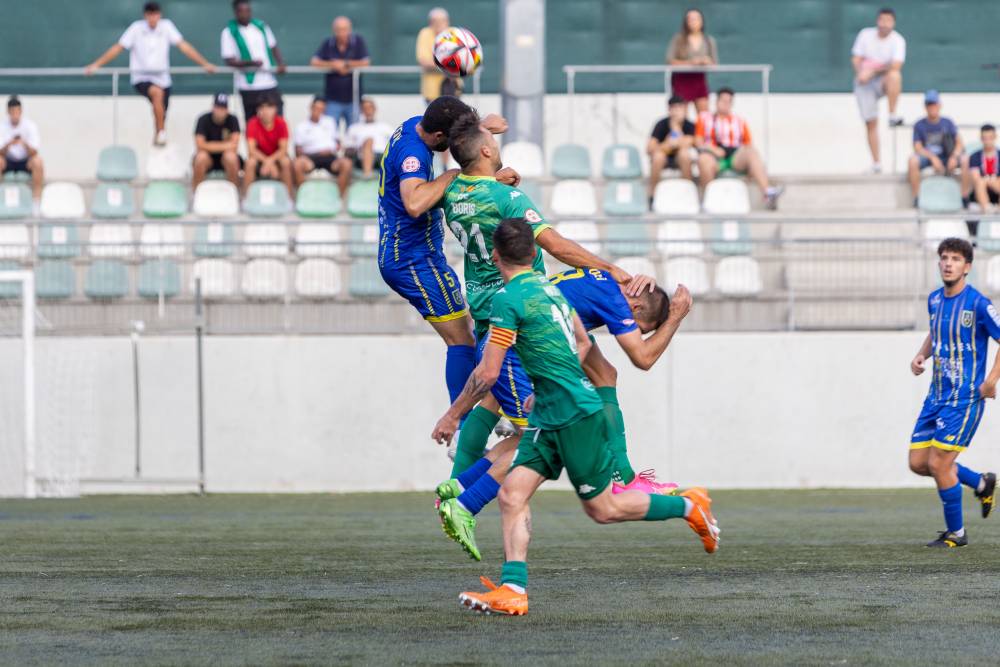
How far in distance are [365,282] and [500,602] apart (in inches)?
376

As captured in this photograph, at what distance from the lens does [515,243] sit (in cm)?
639

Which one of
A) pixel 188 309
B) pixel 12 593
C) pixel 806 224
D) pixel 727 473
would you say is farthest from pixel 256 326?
pixel 12 593

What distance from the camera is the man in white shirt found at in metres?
18.1

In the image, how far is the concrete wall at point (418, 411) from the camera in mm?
15328

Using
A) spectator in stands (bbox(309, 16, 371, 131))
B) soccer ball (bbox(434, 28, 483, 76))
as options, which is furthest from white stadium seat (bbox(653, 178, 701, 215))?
soccer ball (bbox(434, 28, 483, 76))

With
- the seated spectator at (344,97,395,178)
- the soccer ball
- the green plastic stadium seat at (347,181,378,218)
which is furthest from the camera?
the seated spectator at (344,97,395,178)

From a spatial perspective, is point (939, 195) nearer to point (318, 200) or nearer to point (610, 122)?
point (610, 122)

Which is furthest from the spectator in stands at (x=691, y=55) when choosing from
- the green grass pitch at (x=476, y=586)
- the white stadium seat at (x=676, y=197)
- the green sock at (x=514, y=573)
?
the green sock at (x=514, y=573)

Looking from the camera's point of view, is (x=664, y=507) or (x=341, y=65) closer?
(x=664, y=507)

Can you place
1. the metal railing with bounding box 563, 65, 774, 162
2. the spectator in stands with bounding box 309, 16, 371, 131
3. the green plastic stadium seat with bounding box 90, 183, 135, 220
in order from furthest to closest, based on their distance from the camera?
the metal railing with bounding box 563, 65, 774, 162, the spectator in stands with bounding box 309, 16, 371, 131, the green plastic stadium seat with bounding box 90, 183, 135, 220

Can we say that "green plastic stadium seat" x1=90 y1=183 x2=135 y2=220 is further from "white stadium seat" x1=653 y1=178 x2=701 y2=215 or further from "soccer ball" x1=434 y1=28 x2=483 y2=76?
"soccer ball" x1=434 y1=28 x2=483 y2=76

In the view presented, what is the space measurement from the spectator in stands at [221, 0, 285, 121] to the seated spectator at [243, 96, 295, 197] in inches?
28.9

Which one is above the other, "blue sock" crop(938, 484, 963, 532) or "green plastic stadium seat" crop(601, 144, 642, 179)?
"green plastic stadium seat" crop(601, 144, 642, 179)

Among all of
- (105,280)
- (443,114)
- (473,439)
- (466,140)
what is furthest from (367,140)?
(466,140)
